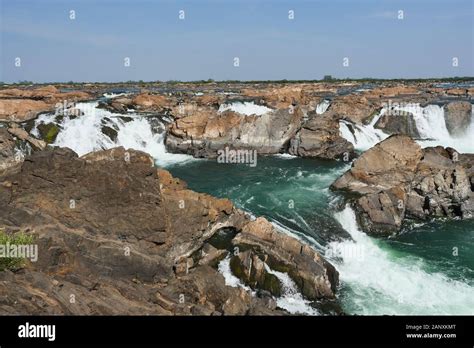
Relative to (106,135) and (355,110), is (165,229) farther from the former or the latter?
(355,110)

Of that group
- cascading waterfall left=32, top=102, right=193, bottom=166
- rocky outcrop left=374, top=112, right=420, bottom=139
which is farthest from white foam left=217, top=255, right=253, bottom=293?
rocky outcrop left=374, top=112, right=420, bottom=139

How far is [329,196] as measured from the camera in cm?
2488

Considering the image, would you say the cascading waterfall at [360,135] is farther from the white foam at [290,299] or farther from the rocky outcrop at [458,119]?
the white foam at [290,299]

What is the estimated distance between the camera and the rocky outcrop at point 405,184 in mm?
21906

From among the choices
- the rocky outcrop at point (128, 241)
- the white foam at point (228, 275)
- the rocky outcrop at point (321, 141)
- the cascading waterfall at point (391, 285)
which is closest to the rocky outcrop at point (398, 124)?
the rocky outcrop at point (321, 141)

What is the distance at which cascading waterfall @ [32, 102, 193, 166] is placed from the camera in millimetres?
35312

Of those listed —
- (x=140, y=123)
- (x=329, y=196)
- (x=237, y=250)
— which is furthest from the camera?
(x=140, y=123)

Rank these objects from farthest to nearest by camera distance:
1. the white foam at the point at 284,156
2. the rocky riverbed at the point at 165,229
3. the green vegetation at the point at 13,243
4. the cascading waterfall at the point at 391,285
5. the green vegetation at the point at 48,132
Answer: the white foam at the point at 284,156 < the green vegetation at the point at 48,132 < the cascading waterfall at the point at 391,285 < the rocky riverbed at the point at 165,229 < the green vegetation at the point at 13,243

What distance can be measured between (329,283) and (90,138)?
26670mm

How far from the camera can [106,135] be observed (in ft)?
121

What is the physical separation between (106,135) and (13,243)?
2613 centimetres

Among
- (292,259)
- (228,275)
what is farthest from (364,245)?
(228,275)
